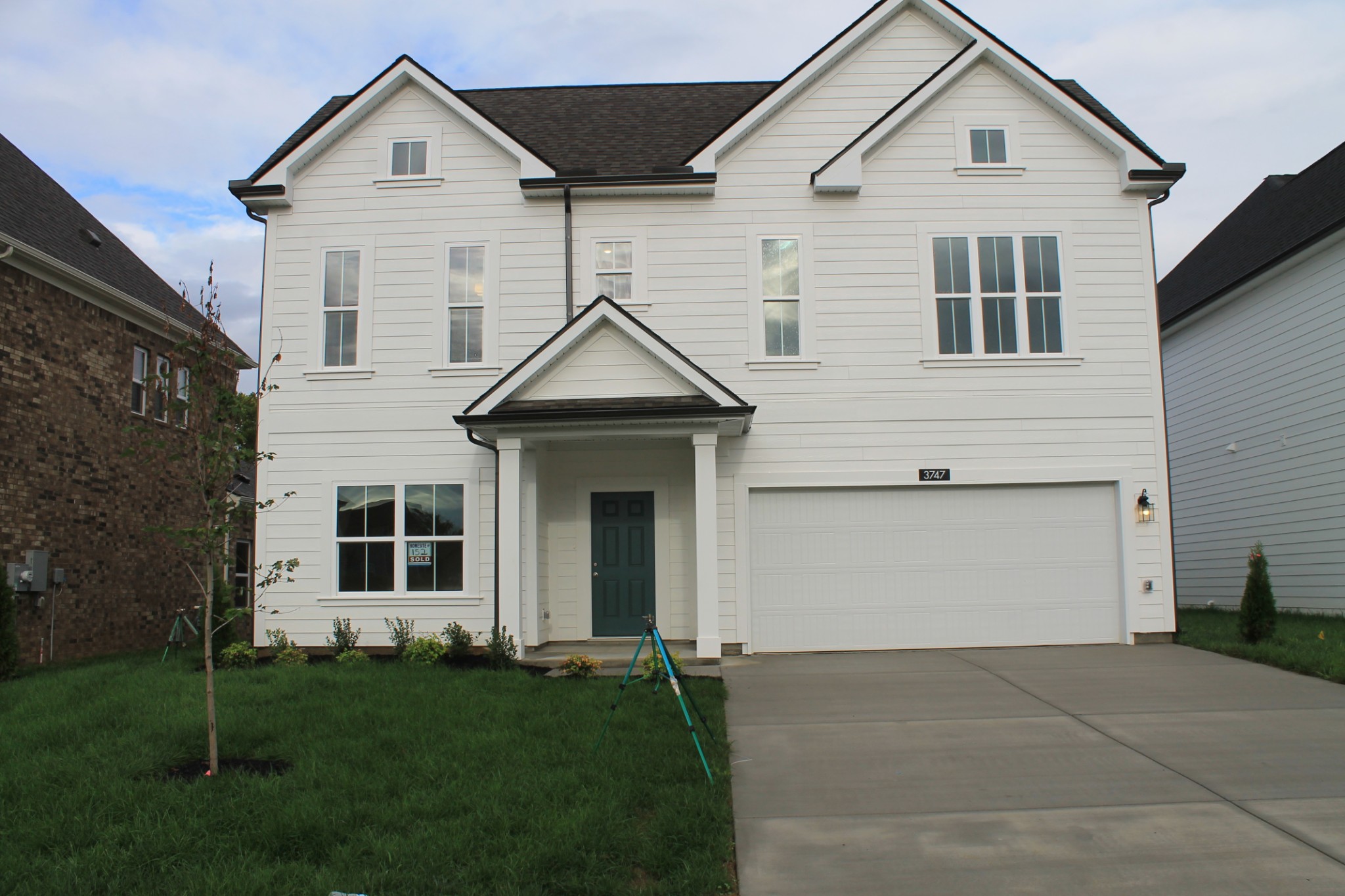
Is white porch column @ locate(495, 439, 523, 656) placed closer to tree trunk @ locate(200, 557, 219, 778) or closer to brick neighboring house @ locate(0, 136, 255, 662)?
brick neighboring house @ locate(0, 136, 255, 662)

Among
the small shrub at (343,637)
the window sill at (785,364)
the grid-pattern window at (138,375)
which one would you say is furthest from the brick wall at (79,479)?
the window sill at (785,364)

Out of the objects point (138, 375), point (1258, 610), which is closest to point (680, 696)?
point (1258, 610)

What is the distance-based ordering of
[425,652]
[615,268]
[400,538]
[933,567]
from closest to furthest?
[425,652] < [933,567] < [400,538] < [615,268]

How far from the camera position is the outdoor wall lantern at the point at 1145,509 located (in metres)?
12.8

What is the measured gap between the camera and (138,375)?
58.3ft

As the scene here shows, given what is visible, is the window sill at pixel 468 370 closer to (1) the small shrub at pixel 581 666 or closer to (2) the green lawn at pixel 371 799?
(1) the small shrub at pixel 581 666

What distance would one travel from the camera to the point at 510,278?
13.5 meters

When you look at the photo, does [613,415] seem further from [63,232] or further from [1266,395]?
[1266,395]

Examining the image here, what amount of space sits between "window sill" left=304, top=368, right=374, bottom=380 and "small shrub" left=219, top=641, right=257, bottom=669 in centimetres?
373

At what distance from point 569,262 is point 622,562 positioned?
426cm

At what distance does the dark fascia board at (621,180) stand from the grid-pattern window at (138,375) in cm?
903

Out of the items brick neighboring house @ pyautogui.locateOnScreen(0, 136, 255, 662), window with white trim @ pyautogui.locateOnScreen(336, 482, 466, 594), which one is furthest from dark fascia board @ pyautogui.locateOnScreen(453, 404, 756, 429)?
brick neighboring house @ pyautogui.locateOnScreen(0, 136, 255, 662)

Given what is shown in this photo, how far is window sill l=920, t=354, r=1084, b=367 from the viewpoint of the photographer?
42.9 ft

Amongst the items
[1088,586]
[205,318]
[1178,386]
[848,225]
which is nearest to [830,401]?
[848,225]
